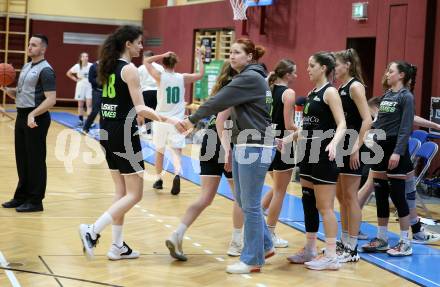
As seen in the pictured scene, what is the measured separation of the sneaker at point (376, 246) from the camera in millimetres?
6441

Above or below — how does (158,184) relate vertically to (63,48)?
below

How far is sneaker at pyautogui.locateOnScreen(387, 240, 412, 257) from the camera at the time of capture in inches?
249

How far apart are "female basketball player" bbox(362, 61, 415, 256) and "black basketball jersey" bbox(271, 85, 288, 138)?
1011mm

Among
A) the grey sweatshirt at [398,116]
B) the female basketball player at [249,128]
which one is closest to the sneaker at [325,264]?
the female basketball player at [249,128]

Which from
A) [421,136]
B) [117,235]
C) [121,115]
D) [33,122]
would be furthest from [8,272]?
[421,136]

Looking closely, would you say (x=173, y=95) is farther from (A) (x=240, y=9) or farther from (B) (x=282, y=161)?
(A) (x=240, y=9)

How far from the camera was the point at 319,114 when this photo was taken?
5.65m

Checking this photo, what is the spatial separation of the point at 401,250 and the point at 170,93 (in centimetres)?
380

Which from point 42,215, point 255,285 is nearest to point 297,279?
point 255,285

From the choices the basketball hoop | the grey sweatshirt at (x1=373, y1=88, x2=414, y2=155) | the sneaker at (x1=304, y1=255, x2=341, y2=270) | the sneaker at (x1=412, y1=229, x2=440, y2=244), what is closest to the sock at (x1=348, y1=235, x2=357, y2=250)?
the sneaker at (x1=304, y1=255, x2=341, y2=270)

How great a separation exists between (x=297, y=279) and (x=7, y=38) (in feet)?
59.8

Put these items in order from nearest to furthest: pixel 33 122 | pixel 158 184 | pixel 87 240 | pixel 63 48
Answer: pixel 87 240 < pixel 33 122 < pixel 158 184 < pixel 63 48

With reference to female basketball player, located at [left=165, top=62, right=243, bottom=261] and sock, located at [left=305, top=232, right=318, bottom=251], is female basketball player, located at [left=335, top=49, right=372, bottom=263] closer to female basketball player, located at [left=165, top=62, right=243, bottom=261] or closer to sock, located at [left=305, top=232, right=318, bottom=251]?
sock, located at [left=305, top=232, right=318, bottom=251]

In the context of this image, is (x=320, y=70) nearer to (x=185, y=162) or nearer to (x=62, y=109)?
(x=185, y=162)
